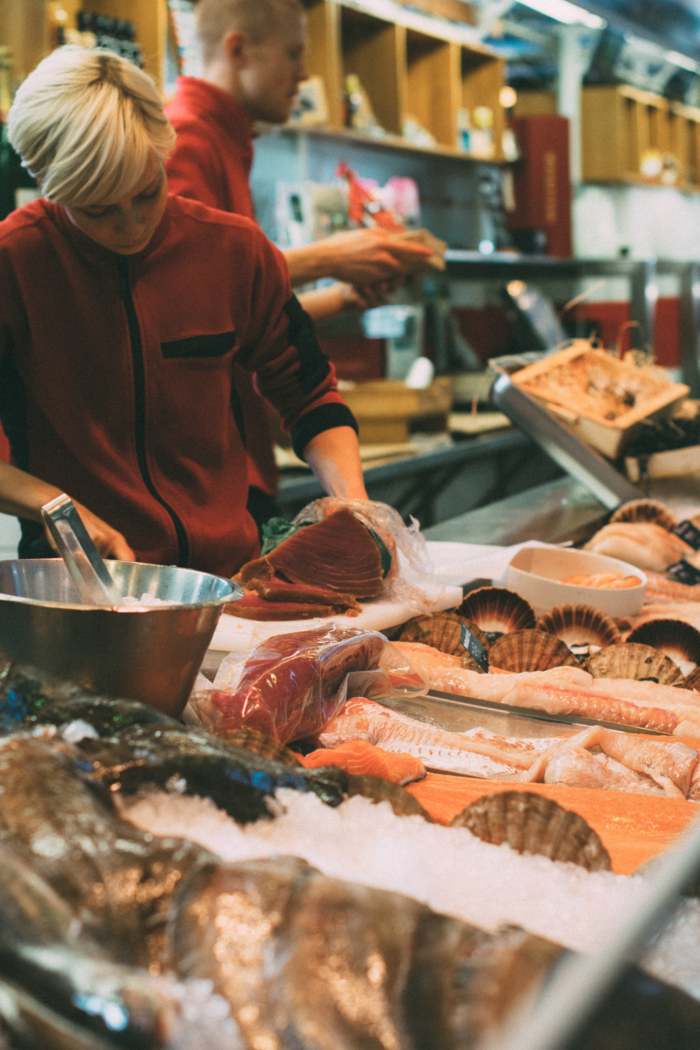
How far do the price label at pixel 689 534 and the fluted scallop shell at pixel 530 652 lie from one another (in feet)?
3.26

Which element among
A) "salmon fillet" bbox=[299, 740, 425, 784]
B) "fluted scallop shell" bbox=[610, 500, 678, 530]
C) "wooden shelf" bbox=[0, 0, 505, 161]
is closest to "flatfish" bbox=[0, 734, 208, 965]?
"salmon fillet" bbox=[299, 740, 425, 784]

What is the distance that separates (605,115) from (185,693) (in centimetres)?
921

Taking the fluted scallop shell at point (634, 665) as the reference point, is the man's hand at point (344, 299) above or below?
above

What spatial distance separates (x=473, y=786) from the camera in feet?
3.69

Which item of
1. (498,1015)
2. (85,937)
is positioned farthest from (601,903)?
(85,937)

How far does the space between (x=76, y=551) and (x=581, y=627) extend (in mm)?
1019

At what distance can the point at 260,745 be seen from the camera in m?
1.04

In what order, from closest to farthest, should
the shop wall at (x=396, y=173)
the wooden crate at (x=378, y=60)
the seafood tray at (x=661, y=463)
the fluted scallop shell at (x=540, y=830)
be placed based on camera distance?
the fluted scallop shell at (x=540, y=830) < the seafood tray at (x=661, y=463) < the shop wall at (x=396, y=173) < the wooden crate at (x=378, y=60)

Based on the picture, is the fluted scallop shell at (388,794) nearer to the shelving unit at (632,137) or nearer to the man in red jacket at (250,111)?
the man in red jacket at (250,111)

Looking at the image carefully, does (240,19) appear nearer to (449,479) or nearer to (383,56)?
(449,479)

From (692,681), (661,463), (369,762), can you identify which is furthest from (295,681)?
(661,463)

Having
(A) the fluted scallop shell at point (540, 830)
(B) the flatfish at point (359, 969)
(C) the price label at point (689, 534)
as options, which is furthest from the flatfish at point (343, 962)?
(C) the price label at point (689, 534)

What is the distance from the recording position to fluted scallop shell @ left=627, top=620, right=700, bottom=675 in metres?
1.77

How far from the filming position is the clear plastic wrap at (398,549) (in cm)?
183
